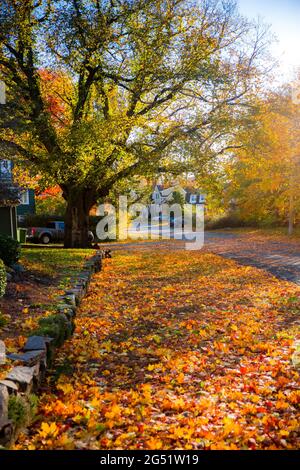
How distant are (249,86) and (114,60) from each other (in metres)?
6.10

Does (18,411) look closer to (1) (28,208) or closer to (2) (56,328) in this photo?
(2) (56,328)

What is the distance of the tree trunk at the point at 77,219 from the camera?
18.5 meters

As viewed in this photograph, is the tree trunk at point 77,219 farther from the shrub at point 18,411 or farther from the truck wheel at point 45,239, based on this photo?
the shrub at point 18,411

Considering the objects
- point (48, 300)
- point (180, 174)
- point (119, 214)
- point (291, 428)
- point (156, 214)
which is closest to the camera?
point (291, 428)

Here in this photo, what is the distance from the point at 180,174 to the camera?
1805 centimetres

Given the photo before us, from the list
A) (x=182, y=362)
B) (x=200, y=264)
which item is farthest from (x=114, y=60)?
(x=182, y=362)

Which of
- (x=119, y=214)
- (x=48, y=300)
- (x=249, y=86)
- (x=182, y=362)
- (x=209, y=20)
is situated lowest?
(x=182, y=362)

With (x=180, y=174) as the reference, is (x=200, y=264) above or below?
below

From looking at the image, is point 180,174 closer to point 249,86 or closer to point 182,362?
point 249,86

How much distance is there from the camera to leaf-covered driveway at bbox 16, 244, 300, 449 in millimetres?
3588

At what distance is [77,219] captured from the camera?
746 inches

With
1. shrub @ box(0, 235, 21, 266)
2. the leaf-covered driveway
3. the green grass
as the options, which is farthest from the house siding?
→ the leaf-covered driveway

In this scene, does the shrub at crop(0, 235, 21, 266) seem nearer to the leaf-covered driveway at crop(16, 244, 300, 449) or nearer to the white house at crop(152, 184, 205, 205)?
the leaf-covered driveway at crop(16, 244, 300, 449)

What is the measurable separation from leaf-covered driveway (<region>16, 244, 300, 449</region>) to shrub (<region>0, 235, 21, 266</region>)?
7.12ft
